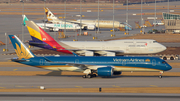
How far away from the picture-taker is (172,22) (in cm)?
12219

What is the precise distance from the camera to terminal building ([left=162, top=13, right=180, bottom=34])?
395 ft

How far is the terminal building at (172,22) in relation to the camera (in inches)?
4744

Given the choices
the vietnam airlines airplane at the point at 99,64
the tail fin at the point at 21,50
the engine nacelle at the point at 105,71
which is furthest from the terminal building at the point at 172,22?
the tail fin at the point at 21,50

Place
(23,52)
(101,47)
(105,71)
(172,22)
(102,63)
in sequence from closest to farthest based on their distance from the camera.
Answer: (105,71) < (102,63) < (23,52) < (101,47) < (172,22)

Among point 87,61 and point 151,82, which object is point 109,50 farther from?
point 151,82

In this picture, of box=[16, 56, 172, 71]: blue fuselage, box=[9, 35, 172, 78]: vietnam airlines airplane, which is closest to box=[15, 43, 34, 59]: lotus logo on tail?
box=[9, 35, 172, 78]: vietnam airlines airplane

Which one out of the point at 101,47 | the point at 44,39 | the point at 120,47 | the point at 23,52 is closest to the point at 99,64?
the point at 23,52

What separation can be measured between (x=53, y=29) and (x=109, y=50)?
72.7 m

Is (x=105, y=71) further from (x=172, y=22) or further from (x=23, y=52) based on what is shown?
(x=172, y=22)

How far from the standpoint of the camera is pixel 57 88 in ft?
131

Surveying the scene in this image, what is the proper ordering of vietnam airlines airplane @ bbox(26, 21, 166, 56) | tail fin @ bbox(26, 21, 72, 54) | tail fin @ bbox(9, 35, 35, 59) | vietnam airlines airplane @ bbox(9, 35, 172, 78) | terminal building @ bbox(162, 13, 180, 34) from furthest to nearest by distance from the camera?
terminal building @ bbox(162, 13, 180, 34), tail fin @ bbox(26, 21, 72, 54), vietnam airlines airplane @ bbox(26, 21, 166, 56), tail fin @ bbox(9, 35, 35, 59), vietnam airlines airplane @ bbox(9, 35, 172, 78)

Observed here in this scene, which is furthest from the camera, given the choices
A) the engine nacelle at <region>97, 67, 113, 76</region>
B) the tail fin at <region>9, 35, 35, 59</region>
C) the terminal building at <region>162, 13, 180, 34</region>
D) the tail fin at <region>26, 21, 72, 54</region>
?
the terminal building at <region>162, 13, 180, 34</region>

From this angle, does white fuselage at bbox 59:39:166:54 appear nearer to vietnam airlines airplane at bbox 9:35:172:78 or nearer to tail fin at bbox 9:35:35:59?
tail fin at bbox 9:35:35:59

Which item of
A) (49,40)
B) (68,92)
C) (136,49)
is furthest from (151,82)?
(49,40)
